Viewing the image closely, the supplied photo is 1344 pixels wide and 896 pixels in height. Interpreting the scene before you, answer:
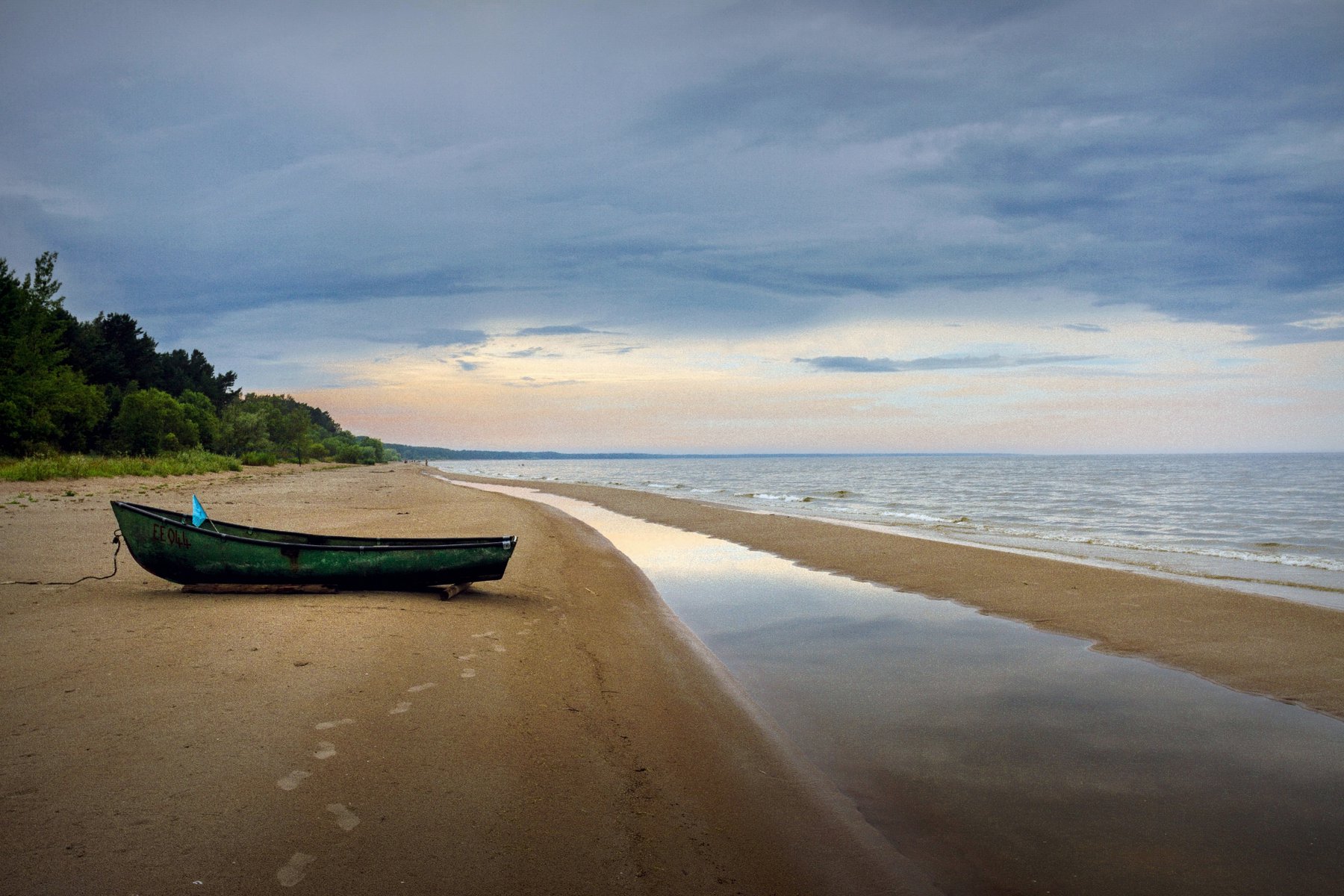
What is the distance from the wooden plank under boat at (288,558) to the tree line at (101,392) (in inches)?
1750

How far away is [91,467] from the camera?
36.7 metres

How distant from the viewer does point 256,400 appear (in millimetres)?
107812

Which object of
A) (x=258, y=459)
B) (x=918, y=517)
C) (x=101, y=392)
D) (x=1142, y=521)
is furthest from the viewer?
(x=258, y=459)

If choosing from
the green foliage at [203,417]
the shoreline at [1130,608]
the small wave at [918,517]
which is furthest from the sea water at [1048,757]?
the green foliage at [203,417]

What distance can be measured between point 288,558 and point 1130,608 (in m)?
13.5

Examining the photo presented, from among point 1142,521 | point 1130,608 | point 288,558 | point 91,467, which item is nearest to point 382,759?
point 288,558

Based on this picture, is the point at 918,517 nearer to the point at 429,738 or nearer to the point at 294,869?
the point at 429,738

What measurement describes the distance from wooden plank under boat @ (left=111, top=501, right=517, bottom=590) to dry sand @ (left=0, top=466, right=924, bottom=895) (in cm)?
39

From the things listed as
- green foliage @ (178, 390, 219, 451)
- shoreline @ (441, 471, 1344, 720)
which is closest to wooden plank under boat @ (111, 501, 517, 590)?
shoreline @ (441, 471, 1344, 720)

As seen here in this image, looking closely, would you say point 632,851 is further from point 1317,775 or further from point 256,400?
point 256,400

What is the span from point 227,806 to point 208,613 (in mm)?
5620

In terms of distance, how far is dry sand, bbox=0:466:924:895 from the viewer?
4051 mm

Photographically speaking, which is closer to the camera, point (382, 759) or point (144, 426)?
point (382, 759)

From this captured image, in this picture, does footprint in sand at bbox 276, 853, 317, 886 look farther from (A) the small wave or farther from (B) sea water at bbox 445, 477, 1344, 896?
(A) the small wave
